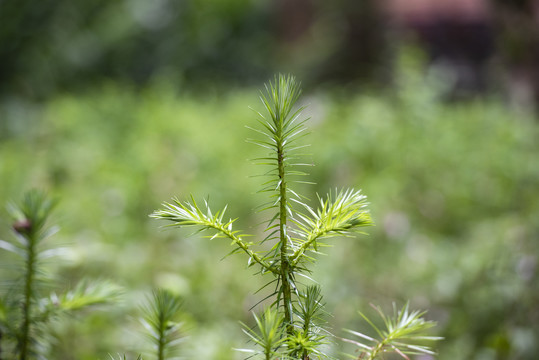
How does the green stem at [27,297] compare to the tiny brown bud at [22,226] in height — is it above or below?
below

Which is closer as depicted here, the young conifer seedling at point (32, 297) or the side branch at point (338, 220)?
the side branch at point (338, 220)

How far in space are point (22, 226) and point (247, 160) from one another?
405mm

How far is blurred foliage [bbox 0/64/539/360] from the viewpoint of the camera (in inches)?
72.1

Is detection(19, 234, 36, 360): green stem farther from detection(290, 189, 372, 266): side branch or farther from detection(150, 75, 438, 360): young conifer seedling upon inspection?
detection(290, 189, 372, 266): side branch

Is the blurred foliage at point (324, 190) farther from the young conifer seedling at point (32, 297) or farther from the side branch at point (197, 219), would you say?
the side branch at point (197, 219)

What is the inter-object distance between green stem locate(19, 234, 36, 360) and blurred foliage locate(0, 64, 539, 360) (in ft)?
1.01

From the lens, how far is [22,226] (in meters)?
0.74

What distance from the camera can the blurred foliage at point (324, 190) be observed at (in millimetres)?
1832

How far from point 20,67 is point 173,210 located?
6741mm

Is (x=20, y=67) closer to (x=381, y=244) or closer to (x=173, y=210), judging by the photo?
(x=381, y=244)

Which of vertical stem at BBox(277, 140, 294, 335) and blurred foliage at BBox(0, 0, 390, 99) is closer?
vertical stem at BBox(277, 140, 294, 335)

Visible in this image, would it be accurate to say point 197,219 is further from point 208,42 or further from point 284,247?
point 208,42

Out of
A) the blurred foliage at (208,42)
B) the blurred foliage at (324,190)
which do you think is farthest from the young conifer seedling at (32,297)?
the blurred foliage at (208,42)

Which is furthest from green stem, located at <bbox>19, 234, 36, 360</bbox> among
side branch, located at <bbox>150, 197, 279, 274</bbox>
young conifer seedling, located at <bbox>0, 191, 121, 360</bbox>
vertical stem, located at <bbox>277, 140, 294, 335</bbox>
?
vertical stem, located at <bbox>277, 140, 294, 335</bbox>
